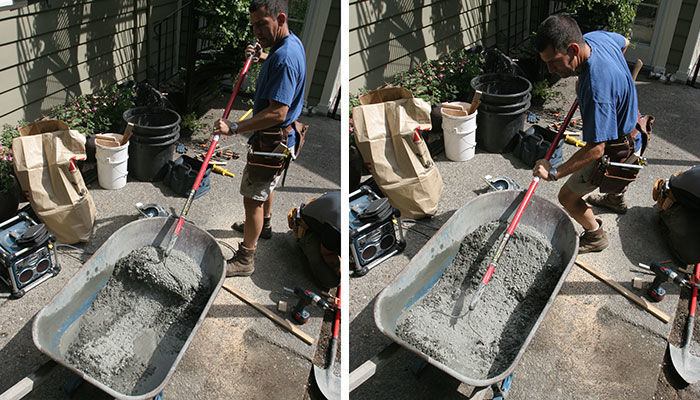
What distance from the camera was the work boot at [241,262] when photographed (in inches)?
144

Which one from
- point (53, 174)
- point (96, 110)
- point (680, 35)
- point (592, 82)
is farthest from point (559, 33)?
point (680, 35)

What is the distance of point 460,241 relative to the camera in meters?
3.33

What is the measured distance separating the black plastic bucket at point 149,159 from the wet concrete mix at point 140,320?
1.26 meters

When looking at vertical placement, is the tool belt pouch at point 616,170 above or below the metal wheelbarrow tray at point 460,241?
above

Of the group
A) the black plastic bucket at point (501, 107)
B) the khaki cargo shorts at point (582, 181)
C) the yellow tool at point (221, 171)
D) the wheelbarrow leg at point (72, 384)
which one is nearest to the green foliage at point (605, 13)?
the black plastic bucket at point (501, 107)

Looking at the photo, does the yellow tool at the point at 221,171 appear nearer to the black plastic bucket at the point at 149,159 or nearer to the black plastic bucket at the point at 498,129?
the black plastic bucket at the point at 149,159

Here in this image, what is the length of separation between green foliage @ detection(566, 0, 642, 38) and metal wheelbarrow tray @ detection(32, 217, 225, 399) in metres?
4.47

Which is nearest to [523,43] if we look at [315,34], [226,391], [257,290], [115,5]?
[315,34]

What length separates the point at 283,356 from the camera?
127 inches

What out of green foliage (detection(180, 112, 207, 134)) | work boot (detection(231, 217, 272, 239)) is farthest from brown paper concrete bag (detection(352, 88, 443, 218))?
green foliage (detection(180, 112, 207, 134))

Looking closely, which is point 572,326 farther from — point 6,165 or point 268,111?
point 6,165

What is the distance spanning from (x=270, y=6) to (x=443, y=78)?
263cm

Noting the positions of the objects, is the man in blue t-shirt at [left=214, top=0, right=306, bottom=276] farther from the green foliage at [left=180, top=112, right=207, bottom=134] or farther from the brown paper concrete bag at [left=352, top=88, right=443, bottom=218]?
the green foliage at [left=180, top=112, right=207, bottom=134]

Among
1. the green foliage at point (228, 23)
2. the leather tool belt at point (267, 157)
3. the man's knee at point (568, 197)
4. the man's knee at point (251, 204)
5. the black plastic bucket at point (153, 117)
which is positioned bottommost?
the man's knee at point (251, 204)
